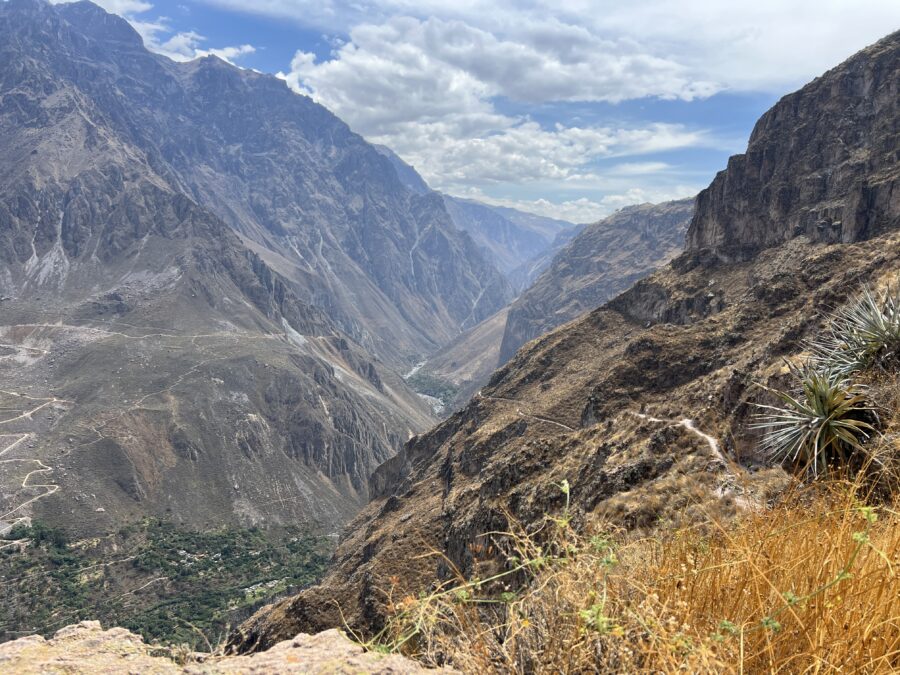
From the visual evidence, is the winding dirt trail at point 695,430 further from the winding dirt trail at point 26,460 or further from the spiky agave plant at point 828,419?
the winding dirt trail at point 26,460

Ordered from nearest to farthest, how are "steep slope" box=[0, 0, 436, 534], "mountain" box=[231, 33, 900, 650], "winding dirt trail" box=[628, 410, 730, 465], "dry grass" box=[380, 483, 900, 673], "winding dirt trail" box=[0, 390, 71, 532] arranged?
"dry grass" box=[380, 483, 900, 673] → "winding dirt trail" box=[628, 410, 730, 465] → "mountain" box=[231, 33, 900, 650] → "winding dirt trail" box=[0, 390, 71, 532] → "steep slope" box=[0, 0, 436, 534]

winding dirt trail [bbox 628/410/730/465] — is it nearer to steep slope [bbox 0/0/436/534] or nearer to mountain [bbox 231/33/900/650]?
mountain [bbox 231/33/900/650]

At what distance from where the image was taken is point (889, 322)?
12414mm

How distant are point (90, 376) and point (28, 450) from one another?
31725mm

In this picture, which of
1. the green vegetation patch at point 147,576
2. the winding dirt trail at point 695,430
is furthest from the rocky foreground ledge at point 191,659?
the green vegetation patch at point 147,576

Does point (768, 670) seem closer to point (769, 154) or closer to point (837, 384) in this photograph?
point (837, 384)

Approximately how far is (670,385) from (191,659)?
36.7 metres

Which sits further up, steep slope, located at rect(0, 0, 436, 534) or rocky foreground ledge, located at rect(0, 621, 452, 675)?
rocky foreground ledge, located at rect(0, 621, 452, 675)

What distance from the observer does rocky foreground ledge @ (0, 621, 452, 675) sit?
4.27m

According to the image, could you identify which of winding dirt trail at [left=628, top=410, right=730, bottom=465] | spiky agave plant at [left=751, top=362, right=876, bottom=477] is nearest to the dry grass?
spiky agave plant at [left=751, top=362, right=876, bottom=477]

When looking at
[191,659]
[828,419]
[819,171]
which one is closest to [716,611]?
[191,659]

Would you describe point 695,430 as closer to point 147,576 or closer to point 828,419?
point 828,419

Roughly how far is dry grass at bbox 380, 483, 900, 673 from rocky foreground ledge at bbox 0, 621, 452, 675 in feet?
1.44

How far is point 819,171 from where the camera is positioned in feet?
200
